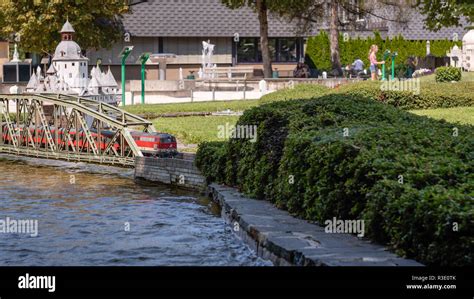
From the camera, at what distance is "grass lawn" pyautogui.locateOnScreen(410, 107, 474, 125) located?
30141 millimetres

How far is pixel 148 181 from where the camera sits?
80.5 ft

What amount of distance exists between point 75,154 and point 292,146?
1308 cm

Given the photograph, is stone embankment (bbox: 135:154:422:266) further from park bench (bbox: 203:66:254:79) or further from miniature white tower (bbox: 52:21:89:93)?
park bench (bbox: 203:66:254:79)

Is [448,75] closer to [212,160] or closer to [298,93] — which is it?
[298,93]

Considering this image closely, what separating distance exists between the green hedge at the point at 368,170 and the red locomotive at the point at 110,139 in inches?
183

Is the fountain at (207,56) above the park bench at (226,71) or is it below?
above

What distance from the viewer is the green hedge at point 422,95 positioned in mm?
34156

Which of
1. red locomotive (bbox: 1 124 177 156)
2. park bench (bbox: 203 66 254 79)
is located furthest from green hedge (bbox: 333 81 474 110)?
park bench (bbox: 203 66 254 79)

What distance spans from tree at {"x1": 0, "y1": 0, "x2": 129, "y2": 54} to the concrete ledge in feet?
131

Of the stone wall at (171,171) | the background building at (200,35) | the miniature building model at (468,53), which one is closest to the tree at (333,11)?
the background building at (200,35)

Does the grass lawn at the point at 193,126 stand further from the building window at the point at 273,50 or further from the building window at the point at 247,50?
the building window at the point at 273,50

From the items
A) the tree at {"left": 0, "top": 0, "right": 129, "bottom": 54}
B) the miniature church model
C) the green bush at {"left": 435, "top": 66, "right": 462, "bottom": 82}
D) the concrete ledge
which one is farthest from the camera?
the tree at {"left": 0, "top": 0, "right": 129, "bottom": 54}
